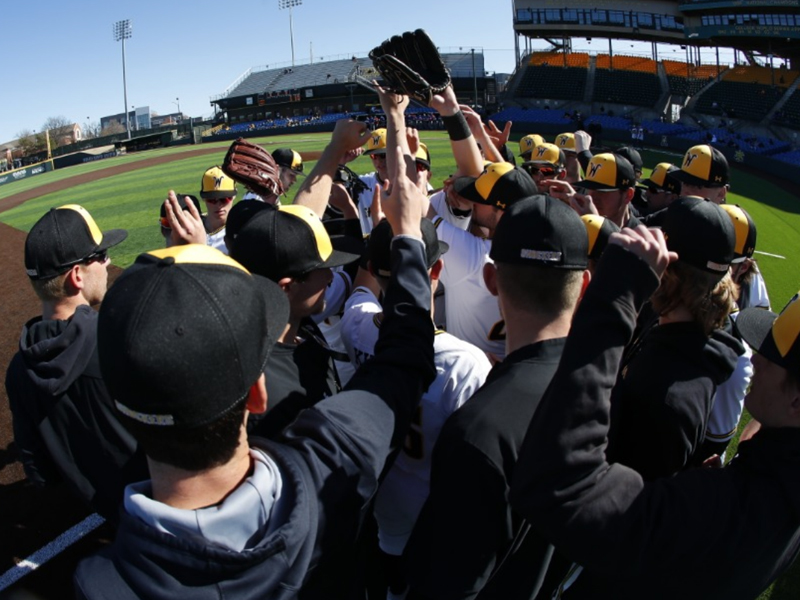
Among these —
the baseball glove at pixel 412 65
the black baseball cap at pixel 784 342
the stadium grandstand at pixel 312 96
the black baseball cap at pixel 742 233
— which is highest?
the stadium grandstand at pixel 312 96

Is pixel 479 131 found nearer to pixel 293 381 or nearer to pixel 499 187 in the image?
pixel 499 187

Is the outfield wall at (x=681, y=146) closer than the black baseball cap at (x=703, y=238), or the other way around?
the black baseball cap at (x=703, y=238)

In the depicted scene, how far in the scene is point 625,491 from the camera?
55.4 inches

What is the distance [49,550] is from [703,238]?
4338 millimetres

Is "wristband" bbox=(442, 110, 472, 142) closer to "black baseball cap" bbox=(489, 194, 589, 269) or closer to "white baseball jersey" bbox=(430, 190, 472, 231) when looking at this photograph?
"white baseball jersey" bbox=(430, 190, 472, 231)

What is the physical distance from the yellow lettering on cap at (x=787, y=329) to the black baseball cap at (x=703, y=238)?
1.96ft

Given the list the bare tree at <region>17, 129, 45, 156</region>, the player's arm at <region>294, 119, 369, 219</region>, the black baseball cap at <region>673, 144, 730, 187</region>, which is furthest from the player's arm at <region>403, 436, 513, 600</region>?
the bare tree at <region>17, 129, 45, 156</region>

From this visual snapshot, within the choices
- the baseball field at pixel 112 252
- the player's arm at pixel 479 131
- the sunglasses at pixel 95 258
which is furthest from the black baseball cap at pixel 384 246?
the player's arm at pixel 479 131

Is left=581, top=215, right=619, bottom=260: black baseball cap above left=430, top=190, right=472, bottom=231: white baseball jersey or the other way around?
the other way around

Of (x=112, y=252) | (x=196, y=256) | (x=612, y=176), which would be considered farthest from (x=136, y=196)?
(x=196, y=256)

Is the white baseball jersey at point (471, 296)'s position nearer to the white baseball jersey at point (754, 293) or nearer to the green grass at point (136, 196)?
the white baseball jersey at point (754, 293)

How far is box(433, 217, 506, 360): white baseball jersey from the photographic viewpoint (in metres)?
3.27

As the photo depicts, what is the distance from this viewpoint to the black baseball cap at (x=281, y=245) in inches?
87.2

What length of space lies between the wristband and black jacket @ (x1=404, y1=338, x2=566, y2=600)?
2232 millimetres
